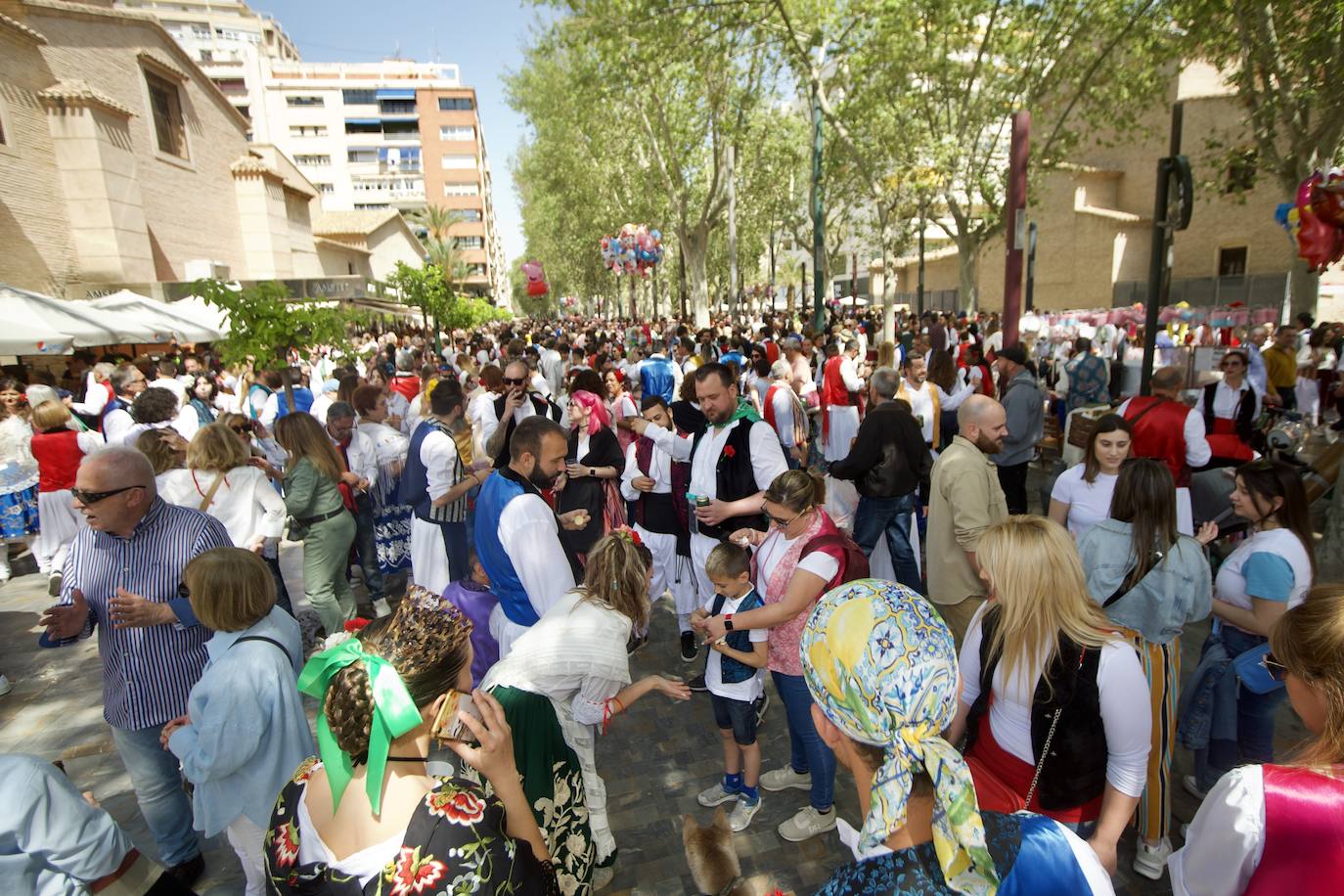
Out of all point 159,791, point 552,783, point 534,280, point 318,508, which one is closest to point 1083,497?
point 552,783

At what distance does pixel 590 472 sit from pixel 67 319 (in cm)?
990

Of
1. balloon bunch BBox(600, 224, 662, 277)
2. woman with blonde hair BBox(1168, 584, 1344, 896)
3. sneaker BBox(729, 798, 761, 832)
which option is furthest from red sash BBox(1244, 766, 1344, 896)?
balloon bunch BBox(600, 224, 662, 277)

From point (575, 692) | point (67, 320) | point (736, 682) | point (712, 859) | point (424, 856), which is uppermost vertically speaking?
point (67, 320)

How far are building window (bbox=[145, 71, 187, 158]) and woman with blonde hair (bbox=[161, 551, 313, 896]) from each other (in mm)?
27073

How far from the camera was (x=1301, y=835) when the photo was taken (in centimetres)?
135

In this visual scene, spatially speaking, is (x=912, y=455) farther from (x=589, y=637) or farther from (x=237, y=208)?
(x=237, y=208)

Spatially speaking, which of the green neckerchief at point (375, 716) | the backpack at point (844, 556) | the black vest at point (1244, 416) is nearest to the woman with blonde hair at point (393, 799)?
the green neckerchief at point (375, 716)

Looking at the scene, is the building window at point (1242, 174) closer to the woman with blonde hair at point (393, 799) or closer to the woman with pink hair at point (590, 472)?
the woman with pink hair at point (590, 472)

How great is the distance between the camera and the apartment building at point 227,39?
70.2 metres

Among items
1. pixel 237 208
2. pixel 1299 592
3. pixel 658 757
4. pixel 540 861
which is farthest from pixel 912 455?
pixel 237 208

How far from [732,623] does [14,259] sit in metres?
21.2

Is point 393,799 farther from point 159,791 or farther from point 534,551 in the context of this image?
point 159,791

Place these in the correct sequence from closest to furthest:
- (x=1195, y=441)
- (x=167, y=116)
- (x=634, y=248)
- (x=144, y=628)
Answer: (x=144, y=628)
(x=1195, y=441)
(x=634, y=248)
(x=167, y=116)

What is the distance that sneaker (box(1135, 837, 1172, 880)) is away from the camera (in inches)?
116
